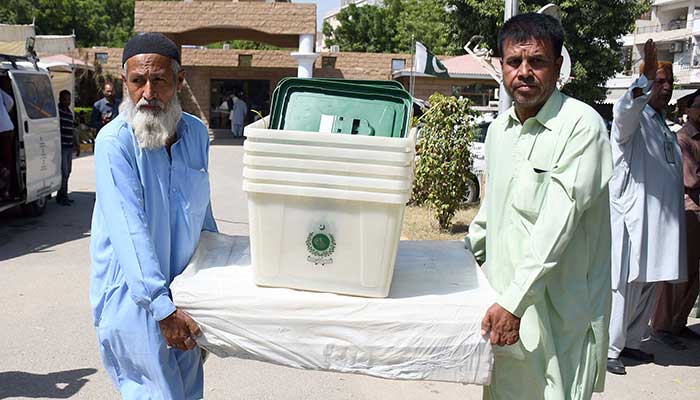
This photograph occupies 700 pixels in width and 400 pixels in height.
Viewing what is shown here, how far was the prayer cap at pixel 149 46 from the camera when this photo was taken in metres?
2.66

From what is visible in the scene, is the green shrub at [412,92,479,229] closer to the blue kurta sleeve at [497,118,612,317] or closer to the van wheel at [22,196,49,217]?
the van wheel at [22,196,49,217]

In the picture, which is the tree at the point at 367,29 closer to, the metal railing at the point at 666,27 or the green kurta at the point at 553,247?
the metal railing at the point at 666,27

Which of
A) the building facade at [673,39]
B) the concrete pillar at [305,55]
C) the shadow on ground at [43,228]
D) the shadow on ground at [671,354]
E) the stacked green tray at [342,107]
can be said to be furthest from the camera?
the building facade at [673,39]

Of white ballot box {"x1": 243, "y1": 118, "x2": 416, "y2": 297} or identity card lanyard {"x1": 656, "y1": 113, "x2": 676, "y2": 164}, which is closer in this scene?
white ballot box {"x1": 243, "y1": 118, "x2": 416, "y2": 297}

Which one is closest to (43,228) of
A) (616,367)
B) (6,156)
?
(6,156)

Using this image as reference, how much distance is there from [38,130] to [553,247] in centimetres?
929

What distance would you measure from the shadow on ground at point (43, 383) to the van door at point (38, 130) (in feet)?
18.7

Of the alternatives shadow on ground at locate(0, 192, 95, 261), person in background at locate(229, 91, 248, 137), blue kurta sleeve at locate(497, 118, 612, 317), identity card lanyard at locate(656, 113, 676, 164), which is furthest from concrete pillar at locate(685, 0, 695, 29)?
blue kurta sleeve at locate(497, 118, 612, 317)

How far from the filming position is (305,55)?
23.0m

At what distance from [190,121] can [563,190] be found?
4.93 ft

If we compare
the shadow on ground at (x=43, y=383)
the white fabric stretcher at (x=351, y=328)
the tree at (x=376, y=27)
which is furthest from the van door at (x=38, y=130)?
the tree at (x=376, y=27)

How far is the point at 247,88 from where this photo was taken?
29188 millimetres

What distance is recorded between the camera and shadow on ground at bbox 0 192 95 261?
28.6ft

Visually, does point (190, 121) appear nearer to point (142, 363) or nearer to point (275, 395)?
point (142, 363)
